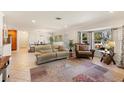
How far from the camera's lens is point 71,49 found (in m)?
6.59

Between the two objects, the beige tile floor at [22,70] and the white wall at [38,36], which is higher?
the white wall at [38,36]

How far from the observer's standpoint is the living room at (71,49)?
9.85 ft

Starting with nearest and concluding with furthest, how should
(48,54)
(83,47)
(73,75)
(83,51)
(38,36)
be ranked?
(73,75) → (48,54) → (83,51) → (83,47) → (38,36)

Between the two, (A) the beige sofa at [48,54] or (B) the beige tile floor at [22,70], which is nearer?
(B) the beige tile floor at [22,70]

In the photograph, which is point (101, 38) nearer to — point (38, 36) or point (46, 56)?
point (46, 56)

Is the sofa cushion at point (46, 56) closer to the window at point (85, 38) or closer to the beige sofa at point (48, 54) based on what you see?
the beige sofa at point (48, 54)

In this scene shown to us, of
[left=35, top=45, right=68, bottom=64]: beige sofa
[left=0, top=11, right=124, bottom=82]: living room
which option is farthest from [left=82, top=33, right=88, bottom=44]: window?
[left=35, top=45, right=68, bottom=64]: beige sofa

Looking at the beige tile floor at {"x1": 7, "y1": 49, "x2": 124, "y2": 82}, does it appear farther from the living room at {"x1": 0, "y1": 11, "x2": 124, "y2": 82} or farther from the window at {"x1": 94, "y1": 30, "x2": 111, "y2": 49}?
the window at {"x1": 94, "y1": 30, "x2": 111, "y2": 49}

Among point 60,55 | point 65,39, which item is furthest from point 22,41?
point 60,55

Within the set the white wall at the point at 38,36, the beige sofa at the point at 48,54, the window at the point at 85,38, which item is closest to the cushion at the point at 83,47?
the beige sofa at the point at 48,54

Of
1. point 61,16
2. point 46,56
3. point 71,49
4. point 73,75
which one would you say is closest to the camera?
point 73,75

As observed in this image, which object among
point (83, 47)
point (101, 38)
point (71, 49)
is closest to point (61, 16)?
point (83, 47)
